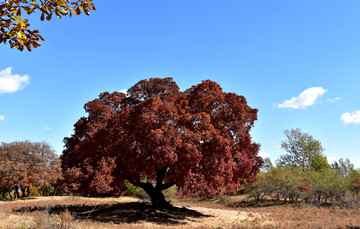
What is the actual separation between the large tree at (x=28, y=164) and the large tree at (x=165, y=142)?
13.1 meters

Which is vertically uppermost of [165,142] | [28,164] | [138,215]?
[165,142]

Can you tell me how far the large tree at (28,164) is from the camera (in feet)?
99.6

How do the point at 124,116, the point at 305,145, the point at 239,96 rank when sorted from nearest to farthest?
the point at 124,116, the point at 239,96, the point at 305,145

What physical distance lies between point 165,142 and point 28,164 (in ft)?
78.3

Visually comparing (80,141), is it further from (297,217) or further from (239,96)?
(297,217)

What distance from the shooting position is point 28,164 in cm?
3127

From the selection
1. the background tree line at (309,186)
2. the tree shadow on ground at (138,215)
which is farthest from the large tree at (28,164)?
the background tree line at (309,186)

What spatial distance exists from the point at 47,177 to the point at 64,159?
13.0 meters

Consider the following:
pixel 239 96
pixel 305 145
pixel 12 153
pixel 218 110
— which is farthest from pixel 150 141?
pixel 305 145

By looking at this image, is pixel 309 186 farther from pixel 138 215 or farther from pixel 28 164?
pixel 28 164

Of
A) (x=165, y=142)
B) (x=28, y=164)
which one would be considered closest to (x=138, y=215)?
(x=165, y=142)

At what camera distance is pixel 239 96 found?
63.4 ft

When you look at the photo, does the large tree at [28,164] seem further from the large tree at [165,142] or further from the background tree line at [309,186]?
the background tree line at [309,186]

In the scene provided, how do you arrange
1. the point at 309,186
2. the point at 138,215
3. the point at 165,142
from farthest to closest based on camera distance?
the point at 309,186 → the point at 138,215 → the point at 165,142
